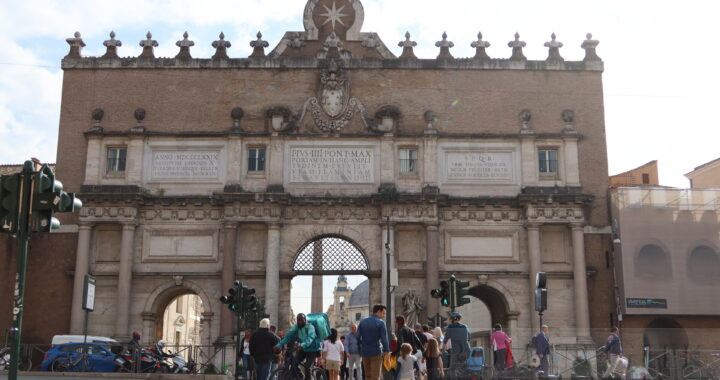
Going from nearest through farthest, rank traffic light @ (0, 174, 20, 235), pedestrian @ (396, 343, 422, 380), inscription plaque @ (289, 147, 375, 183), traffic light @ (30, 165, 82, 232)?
traffic light @ (0, 174, 20, 235) < traffic light @ (30, 165, 82, 232) < pedestrian @ (396, 343, 422, 380) < inscription plaque @ (289, 147, 375, 183)

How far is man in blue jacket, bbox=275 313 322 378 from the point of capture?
16.8 meters

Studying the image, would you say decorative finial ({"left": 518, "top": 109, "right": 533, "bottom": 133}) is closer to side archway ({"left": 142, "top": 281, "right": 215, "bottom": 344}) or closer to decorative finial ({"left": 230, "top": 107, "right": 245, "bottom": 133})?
decorative finial ({"left": 230, "top": 107, "right": 245, "bottom": 133})

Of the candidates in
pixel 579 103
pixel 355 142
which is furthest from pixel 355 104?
pixel 579 103

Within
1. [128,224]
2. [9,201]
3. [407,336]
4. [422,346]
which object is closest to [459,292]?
[422,346]

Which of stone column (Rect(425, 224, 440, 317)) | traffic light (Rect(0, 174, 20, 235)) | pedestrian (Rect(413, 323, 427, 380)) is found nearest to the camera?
traffic light (Rect(0, 174, 20, 235))

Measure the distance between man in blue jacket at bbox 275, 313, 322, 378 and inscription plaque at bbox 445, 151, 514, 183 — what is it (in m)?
18.1

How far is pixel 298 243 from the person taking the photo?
1318 inches

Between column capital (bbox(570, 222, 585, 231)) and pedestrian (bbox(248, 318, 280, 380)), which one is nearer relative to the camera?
pedestrian (bbox(248, 318, 280, 380))

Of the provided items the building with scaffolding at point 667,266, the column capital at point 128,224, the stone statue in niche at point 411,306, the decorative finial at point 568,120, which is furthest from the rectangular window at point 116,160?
the building with scaffolding at point 667,266

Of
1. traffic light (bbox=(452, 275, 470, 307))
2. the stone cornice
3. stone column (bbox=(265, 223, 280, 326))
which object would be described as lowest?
traffic light (bbox=(452, 275, 470, 307))

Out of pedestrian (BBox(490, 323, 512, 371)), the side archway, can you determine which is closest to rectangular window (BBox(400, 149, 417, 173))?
the side archway

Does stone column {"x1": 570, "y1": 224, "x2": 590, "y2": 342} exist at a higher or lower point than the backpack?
higher

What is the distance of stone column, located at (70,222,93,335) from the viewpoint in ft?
106

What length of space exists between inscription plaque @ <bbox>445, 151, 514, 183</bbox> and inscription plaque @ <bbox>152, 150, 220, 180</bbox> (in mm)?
9259
